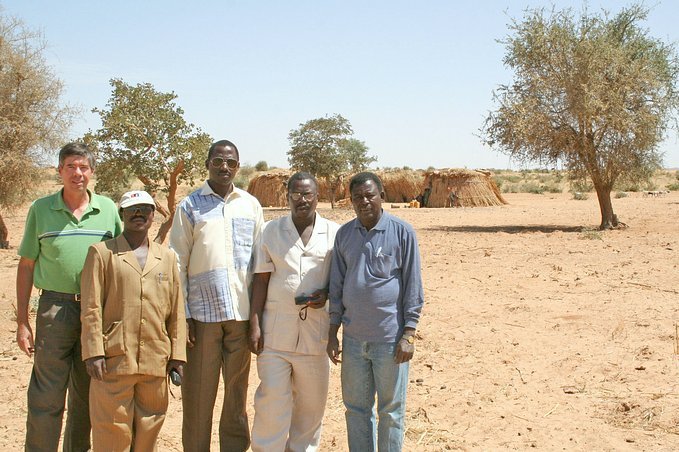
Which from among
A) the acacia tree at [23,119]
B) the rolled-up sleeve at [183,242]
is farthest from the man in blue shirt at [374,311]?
the acacia tree at [23,119]

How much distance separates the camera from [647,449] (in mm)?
4027

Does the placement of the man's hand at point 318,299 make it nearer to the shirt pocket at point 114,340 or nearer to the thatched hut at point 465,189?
the shirt pocket at point 114,340

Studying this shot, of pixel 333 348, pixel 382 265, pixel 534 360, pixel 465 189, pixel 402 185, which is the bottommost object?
pixel 534 360

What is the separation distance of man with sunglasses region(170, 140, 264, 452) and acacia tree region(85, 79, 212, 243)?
18.5 ft

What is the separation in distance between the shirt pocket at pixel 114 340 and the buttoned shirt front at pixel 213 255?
0.49m

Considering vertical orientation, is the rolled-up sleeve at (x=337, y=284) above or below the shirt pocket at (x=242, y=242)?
below

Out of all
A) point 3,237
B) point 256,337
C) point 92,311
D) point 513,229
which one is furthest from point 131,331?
point 513,229

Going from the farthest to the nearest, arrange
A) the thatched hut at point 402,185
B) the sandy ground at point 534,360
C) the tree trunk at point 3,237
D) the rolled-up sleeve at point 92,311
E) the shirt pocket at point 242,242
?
the thatched hut at point 402,185 → the tree trunk at point 3,237 → the sandy ground at point 534,360 → the shirt pocket at point 242,242 → the rolled-up sleeve at point 92,311

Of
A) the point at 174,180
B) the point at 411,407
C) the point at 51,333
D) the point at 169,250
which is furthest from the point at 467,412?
→ the point at 174,180

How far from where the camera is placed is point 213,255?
3.59 m

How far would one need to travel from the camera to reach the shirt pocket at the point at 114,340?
316 centimetres

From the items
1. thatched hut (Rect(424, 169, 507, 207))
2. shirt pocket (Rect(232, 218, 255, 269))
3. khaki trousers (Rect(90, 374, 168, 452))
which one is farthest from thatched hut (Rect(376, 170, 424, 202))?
khaki trousers (Rect(90, 374, 168, 452))

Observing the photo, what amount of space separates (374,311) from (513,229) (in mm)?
14972

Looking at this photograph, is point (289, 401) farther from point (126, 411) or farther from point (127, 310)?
point (127, 310)
